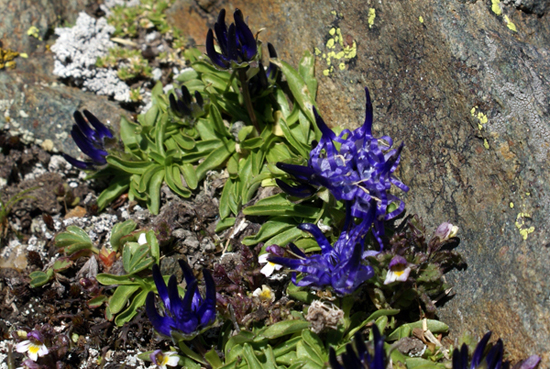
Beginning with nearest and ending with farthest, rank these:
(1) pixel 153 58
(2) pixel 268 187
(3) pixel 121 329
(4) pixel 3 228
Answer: (3) pixel 121 329 → (2) pixel 268 187 → (4) pixel 3 228 → (1) pixel 153 58

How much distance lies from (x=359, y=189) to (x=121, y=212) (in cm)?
295

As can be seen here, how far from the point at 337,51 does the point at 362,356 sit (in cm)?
308

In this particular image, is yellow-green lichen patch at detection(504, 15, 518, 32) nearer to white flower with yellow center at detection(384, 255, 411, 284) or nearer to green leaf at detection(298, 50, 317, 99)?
green leaf at detection(298, 50, 317, 99)

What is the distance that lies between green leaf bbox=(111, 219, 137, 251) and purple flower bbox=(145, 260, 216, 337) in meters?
1.33

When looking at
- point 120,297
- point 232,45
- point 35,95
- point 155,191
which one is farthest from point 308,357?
point 35,95

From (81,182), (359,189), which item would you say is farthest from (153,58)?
(359,189)

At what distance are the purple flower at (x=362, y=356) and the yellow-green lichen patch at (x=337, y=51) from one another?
9.26 feet

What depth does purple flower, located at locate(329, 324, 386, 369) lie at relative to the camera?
3.12 m

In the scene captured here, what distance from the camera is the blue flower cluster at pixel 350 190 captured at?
12.1 feet

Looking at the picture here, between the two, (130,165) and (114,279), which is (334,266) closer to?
(114,279)

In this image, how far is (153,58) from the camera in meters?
6.68

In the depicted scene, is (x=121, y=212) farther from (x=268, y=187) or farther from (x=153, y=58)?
(x=153, y=58)

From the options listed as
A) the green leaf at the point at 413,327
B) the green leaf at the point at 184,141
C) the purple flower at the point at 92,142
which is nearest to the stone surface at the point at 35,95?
the purple flower at the point at 92,142

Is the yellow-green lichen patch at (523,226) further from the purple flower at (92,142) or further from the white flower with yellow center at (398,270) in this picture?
the purple flower at (92,142)
